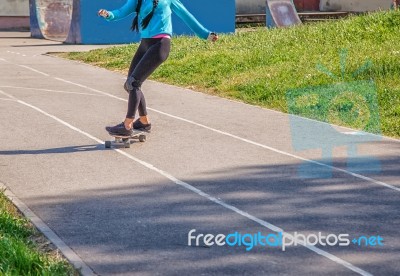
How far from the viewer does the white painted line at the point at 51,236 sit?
22.7 ft

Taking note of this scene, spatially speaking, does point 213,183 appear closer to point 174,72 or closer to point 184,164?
point 184,164

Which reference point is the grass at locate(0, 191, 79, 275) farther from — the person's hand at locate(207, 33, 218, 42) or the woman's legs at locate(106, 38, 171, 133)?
the person's hand at locate(207, 33, 218, 42)

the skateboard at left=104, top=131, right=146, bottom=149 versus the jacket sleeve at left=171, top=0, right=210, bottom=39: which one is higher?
the jacket sleeve at left=171, top=0, right=210, bottom=39

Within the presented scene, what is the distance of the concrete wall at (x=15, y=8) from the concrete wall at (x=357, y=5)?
1176cm

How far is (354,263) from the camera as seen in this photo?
22.9 feet

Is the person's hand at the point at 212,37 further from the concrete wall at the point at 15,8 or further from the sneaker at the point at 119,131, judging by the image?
the concrete wall at the point at 15,8

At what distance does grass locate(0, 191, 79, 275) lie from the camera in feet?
21.9

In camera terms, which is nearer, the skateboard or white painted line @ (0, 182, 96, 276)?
white painted line @ (0, 182, 96, 276)

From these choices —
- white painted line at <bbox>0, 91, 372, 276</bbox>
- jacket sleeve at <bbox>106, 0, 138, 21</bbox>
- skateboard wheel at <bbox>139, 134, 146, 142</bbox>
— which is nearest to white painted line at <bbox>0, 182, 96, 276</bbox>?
white painted line at <bbox>0, 91, 372, 276</bbox>

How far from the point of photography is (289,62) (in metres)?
19.3

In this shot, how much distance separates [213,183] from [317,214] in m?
1.62

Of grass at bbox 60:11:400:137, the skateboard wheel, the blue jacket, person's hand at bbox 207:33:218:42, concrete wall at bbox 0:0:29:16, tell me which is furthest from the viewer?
concrete wall at bbox 0:0:29:16

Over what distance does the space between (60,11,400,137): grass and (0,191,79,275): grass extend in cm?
620

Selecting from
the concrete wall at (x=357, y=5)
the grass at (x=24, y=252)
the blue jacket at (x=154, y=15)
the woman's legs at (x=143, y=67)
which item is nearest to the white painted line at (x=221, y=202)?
the woman's legs at (x=143, y=67)
